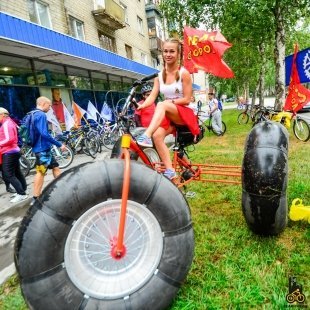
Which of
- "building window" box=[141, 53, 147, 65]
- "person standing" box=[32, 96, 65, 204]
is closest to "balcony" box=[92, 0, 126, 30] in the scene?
"building window" box=[141, 53, 147, 65]

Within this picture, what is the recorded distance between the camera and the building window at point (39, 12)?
12663mm

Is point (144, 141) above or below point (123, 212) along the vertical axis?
above

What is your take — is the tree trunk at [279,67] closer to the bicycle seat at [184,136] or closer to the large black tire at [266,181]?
the bicycle seat at [184,136]

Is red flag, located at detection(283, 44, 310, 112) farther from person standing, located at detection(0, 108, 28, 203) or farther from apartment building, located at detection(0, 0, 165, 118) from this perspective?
person standing, located at detection(0, 108, 28, 203)

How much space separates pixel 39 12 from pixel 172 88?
40.8 ft

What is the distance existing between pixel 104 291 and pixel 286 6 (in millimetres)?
11749

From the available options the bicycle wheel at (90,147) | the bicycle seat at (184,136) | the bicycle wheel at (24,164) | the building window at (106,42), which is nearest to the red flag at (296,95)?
the bicycle seat at (184,136)

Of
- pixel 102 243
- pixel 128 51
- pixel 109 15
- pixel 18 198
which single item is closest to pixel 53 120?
pixel 18 198

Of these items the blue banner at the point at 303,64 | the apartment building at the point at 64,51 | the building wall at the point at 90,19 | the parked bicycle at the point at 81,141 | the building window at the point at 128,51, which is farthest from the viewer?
the building window at the point at 128,51

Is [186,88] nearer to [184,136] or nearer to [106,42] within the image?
[184,136]

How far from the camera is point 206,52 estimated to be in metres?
5.71

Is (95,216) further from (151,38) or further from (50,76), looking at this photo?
(151,38)

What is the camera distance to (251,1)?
10.1m

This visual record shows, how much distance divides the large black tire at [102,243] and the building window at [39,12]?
13.3 meters
